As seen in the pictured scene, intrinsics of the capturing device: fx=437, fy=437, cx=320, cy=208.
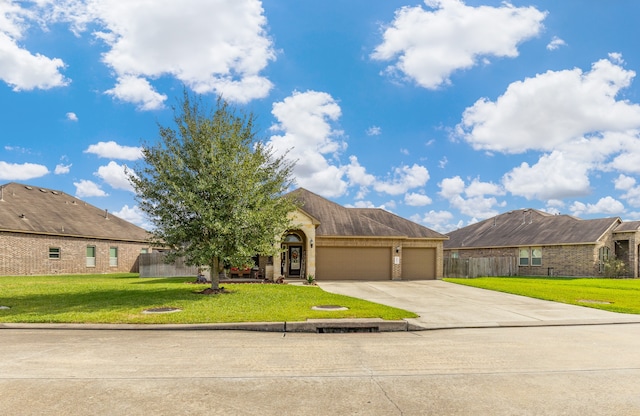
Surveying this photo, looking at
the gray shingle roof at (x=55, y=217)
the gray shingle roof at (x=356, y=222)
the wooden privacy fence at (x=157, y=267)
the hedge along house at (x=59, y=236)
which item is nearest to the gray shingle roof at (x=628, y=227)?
the gray shingle roof at (x=356, y=222)

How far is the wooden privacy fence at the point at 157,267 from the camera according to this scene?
2925 cm

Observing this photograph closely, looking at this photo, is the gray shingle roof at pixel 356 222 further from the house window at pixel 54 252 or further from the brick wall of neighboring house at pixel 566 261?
the house window at pixel 54 252

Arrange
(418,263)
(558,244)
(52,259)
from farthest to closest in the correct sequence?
(558,244) → (52,259) → (418,263)

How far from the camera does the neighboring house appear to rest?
33969mm

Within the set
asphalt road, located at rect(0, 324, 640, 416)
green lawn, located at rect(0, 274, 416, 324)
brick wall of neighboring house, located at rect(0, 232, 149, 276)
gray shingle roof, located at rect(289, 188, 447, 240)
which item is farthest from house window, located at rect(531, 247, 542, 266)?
brick wall of neighboring house, located at rect(0, 232, 149, 276)

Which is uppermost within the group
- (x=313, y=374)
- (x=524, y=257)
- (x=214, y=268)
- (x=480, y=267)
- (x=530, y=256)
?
(x=214, y=268)

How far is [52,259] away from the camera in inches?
1243

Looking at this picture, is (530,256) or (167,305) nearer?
(167,305)

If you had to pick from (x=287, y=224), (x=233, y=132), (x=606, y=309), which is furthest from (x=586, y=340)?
(x=233, y=132)

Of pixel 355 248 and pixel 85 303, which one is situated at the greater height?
pixel 355 248

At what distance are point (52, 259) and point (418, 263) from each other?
26.1 metres

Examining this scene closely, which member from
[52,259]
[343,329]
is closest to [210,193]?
[343,329]

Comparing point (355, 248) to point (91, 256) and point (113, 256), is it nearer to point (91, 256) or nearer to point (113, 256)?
point (91, 256)

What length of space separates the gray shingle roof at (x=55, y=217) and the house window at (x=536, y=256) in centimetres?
3117
